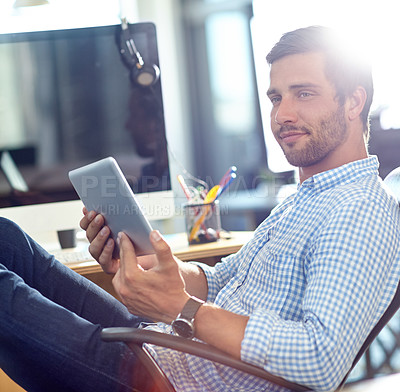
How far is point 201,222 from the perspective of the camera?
1.71 meters

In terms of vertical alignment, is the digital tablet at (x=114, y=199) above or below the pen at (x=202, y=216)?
above

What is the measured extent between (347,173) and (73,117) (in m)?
0.95

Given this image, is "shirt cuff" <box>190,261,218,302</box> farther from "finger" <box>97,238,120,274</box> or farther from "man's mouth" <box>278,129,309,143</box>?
"man's mouth" <box>278,129,309,143</box>

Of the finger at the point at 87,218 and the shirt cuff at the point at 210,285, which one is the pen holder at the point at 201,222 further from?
the finger at the point at 87,218

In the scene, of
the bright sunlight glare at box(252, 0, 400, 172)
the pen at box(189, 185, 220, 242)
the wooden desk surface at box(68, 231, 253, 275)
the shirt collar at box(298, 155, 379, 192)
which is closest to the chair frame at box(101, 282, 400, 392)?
the shirt collar at box(298, 155, 379, 192)

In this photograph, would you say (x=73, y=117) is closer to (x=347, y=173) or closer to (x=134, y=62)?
(x=134, y=62)

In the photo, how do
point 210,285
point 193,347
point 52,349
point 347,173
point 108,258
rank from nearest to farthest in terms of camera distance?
point 193,347, point 52,349, point 347,173, point 108,258, point 210,285

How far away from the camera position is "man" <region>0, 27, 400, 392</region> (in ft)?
2.94

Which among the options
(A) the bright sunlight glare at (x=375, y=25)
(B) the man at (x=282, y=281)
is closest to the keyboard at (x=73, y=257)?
(B) the man at (x=282, y=281)

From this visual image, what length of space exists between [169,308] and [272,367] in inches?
8.0

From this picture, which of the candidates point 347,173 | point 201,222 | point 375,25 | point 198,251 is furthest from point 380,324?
point 375,25

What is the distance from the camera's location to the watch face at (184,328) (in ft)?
3.11

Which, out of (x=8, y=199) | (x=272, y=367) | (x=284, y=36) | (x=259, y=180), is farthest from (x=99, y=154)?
(x=259, y=180)

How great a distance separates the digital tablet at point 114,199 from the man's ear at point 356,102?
50cm
